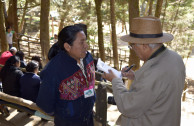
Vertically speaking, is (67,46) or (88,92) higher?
(67,46)

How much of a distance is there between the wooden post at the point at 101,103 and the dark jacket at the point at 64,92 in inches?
8.2

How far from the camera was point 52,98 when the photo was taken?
2.13 metres

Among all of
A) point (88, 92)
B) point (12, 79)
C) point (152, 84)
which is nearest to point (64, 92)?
point (88, 92)

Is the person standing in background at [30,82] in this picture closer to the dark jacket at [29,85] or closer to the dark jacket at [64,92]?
the dark jacket at [29,85]

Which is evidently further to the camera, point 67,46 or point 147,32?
point 67,46

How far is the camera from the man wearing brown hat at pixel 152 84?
1648 mm

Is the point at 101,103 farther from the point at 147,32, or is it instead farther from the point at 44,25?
the point at 44,25

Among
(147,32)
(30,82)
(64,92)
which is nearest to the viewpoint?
(147,32)

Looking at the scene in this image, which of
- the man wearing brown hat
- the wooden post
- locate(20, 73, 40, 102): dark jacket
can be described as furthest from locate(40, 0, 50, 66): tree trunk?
the man wearing brown hat

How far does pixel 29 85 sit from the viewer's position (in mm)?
4086

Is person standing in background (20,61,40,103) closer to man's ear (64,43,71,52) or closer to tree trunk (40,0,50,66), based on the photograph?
man's ear (64,43,71,52)

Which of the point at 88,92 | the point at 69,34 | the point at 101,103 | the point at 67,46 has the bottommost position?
the point at 101,103

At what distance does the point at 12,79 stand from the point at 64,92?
98.6 inches

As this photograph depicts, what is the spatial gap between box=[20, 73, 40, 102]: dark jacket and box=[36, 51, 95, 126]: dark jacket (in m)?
1.87
